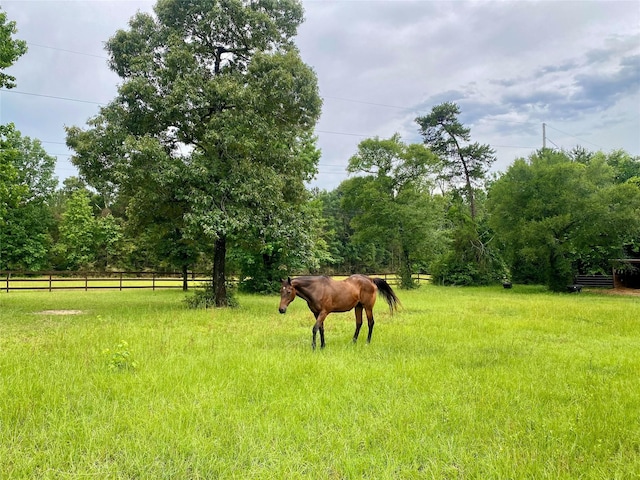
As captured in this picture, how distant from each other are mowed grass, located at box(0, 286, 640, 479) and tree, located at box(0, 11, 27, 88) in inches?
364

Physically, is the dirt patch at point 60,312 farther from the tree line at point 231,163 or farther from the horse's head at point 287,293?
the horse's head at point 287,293

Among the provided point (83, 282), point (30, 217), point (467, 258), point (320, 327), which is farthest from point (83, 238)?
point (320, 327)

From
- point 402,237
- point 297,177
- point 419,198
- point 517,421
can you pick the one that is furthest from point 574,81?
point 517,421

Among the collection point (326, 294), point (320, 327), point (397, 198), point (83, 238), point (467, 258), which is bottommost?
point (320, 327)

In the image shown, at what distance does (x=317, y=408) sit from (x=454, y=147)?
1437 inches

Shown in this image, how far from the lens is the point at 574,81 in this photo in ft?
71.6

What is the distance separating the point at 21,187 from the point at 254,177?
24.9ft

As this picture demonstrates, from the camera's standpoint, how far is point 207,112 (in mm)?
13586

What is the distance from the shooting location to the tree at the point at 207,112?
1258 cm

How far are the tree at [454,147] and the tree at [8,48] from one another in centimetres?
3070

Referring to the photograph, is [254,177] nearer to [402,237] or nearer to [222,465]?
[222,465]

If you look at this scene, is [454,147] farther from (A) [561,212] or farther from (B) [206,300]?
(B) [206,300]

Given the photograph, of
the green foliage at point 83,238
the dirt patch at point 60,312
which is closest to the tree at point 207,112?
the dirt patch at point 60,312

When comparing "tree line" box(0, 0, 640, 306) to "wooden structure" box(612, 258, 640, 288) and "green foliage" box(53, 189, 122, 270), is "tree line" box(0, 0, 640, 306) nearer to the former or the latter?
"wooden structure" box(612, 258, 640, 288)
